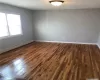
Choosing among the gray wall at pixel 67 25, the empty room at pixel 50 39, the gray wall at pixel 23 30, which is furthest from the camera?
the gray wall at pixel 67 25

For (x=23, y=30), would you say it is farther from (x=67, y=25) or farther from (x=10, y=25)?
(x=67, y=25)

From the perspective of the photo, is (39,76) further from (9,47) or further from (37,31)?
(37,31)

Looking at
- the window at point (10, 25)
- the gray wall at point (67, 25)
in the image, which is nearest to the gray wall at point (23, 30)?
the window at point (10, 25)

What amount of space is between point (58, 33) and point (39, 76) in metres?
4.57

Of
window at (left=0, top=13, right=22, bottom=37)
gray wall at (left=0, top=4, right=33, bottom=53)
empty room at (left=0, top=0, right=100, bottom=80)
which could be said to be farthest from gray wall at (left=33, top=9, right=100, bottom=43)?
window at (left=0, top=13, right=22, bottom=37)

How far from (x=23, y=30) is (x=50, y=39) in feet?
6.44

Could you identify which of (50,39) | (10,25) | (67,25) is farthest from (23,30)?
(67,25)

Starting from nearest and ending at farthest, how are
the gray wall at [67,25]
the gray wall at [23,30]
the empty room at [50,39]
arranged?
the empty room at [50,39] → the gray wall at [23,30] → the gray wall at [67,25]

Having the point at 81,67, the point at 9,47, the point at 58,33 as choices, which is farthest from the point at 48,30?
the point at 81,67

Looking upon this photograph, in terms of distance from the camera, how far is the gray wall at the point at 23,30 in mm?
4762

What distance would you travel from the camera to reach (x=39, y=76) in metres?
2.67

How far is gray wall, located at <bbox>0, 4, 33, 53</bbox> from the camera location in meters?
4.76

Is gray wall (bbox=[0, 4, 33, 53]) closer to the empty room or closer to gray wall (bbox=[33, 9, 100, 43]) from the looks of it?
the empty room

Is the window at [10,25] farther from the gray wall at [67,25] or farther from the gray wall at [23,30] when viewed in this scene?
the gray wall at [67,25]
